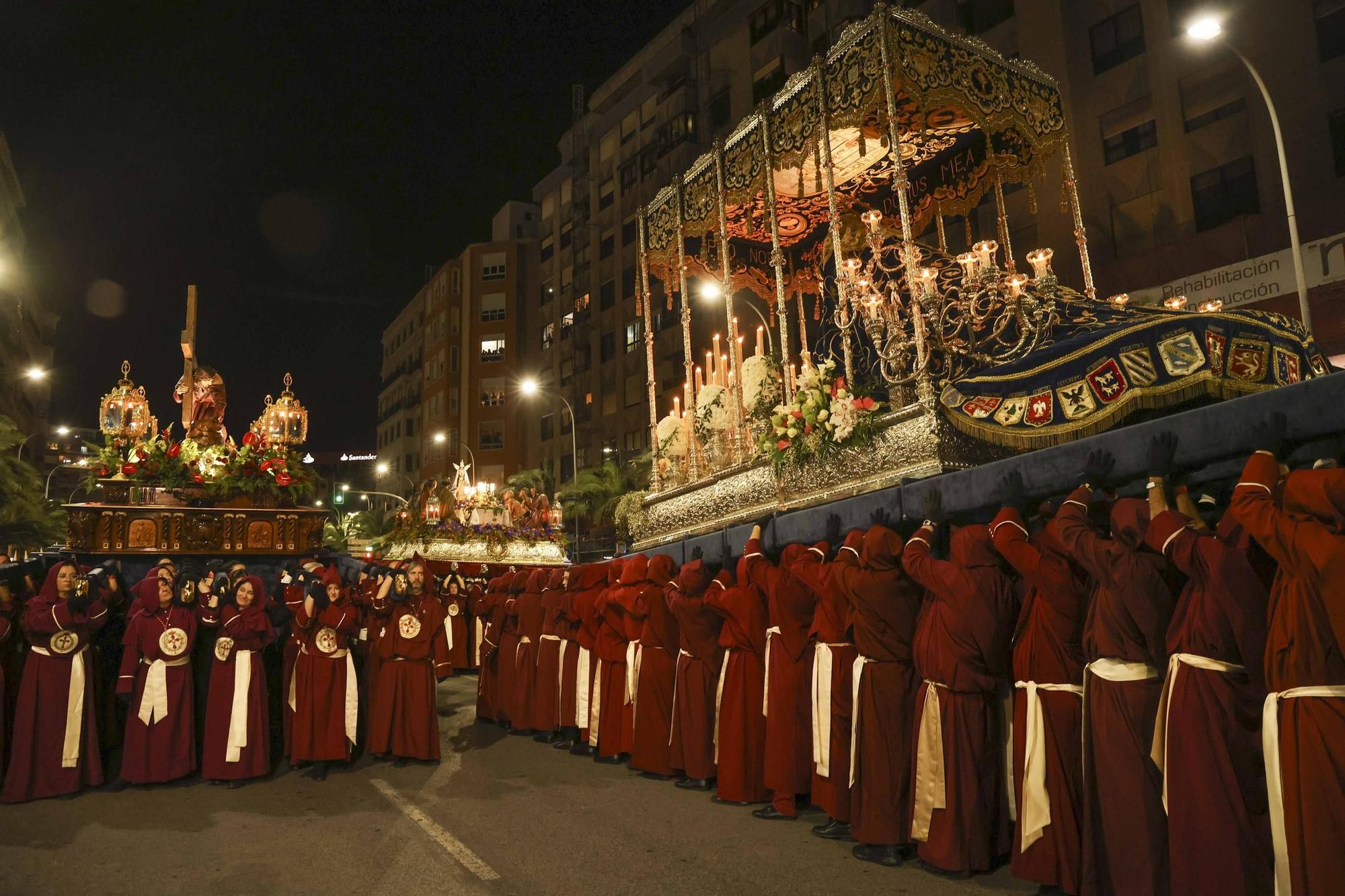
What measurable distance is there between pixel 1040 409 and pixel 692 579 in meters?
3.12

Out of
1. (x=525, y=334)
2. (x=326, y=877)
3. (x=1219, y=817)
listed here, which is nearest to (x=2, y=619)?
(x=326, y=877)

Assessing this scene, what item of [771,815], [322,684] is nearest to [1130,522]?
[771,815]

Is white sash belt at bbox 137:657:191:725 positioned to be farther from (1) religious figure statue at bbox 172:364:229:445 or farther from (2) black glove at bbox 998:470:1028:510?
(2) black glove at bbox 998:470:1028:510

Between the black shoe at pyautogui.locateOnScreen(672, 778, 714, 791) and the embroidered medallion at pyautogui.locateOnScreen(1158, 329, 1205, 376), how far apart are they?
475 centimetres

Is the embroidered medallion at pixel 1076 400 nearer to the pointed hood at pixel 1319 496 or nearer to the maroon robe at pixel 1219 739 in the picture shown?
the maroon robe at pixel 1219 739

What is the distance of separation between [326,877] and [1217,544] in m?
5.13

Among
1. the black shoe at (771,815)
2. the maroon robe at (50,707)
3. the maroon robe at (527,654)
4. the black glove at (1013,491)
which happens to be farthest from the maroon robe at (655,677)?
the maroon robe at (50,707)

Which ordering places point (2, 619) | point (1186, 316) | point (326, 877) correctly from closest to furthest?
point (326, 877) < point (1186, 316) < point (2, 619)

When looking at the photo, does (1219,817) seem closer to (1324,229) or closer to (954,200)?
(954,200)

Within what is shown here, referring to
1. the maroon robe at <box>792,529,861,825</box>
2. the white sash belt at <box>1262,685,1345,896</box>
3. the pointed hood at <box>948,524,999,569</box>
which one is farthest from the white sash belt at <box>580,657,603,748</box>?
the white sash belt at <box>1262,685,1345,896</box>

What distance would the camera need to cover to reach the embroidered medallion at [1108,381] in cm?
625

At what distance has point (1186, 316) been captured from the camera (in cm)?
628

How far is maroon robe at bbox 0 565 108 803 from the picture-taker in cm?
760

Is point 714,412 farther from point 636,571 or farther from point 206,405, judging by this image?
point 206,405
